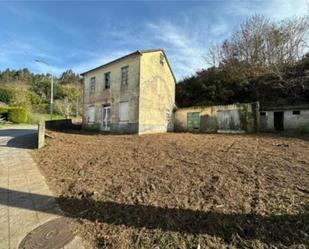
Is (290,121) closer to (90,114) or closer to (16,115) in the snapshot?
(90,114)

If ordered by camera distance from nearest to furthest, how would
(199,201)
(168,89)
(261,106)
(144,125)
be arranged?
(199,201) → (144,125) → (261,106) → (168,89)

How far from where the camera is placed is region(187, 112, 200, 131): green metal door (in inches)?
741

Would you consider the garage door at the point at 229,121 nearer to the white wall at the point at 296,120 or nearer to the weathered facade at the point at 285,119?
the weathered facade at the point at 285,119

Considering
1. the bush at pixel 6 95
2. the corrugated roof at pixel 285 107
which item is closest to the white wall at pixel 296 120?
the corrugated roof at pixel 285 107

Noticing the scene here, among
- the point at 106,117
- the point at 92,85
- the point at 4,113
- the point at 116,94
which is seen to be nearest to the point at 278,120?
the point at 116,94

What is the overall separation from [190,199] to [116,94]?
13949 mm

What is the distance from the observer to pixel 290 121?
16.0 meters

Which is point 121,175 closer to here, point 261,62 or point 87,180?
point 87,180

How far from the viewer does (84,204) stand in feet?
15.6

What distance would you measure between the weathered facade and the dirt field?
357 inches

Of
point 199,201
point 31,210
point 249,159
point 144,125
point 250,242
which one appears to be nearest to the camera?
point 250,242

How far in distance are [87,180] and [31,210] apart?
1607mm

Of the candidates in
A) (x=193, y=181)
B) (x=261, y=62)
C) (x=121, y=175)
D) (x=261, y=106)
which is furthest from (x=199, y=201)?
(x=261, y=62)

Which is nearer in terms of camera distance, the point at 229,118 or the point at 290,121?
the point at 290,121
